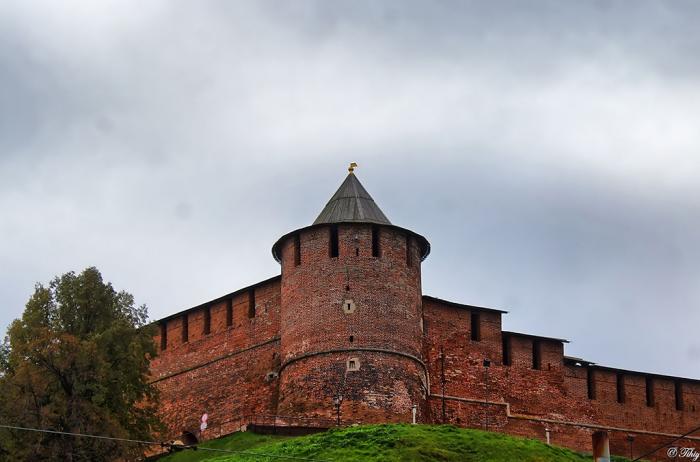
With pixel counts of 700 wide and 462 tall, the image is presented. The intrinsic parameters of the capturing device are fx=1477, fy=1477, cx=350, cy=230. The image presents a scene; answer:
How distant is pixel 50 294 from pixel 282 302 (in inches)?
352

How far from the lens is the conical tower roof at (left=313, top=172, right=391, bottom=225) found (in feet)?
164

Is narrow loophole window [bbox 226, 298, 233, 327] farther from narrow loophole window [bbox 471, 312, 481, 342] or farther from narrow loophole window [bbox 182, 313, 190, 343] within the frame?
narrow loophole window [bbox 471, 312, 481, 342]

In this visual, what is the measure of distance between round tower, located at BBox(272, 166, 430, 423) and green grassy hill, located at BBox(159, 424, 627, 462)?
203cm

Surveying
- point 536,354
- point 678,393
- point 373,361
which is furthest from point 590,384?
point 373,361

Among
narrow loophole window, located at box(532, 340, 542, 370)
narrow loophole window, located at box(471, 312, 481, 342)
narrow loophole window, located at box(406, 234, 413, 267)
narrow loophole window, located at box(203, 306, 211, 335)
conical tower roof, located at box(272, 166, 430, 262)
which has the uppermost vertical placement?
conical tower roof, located at box(272, 166, 430, 262)

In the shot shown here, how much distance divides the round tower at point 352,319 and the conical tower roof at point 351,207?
5 cm

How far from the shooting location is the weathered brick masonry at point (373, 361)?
4772 cm

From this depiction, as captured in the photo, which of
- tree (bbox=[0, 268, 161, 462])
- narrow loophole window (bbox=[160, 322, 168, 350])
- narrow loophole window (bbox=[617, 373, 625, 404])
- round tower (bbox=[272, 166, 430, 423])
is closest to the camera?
tree (bbox=[0, 268, 161, 462])

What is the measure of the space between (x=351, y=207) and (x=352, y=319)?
15.1ft

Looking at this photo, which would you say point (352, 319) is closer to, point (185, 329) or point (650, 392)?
point (185, 329)

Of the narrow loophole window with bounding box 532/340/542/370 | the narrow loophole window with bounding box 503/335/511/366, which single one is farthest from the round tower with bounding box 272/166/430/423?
the narrow loophole window with bounding box 532/340/542/370

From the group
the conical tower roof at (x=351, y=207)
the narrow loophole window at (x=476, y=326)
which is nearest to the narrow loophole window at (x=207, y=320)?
the conical tower roof at (x=351, y=207)

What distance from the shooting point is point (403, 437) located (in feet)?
143

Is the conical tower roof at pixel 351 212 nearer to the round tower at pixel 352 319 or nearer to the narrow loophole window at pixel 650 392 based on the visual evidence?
the round tower at pixel 352 319
